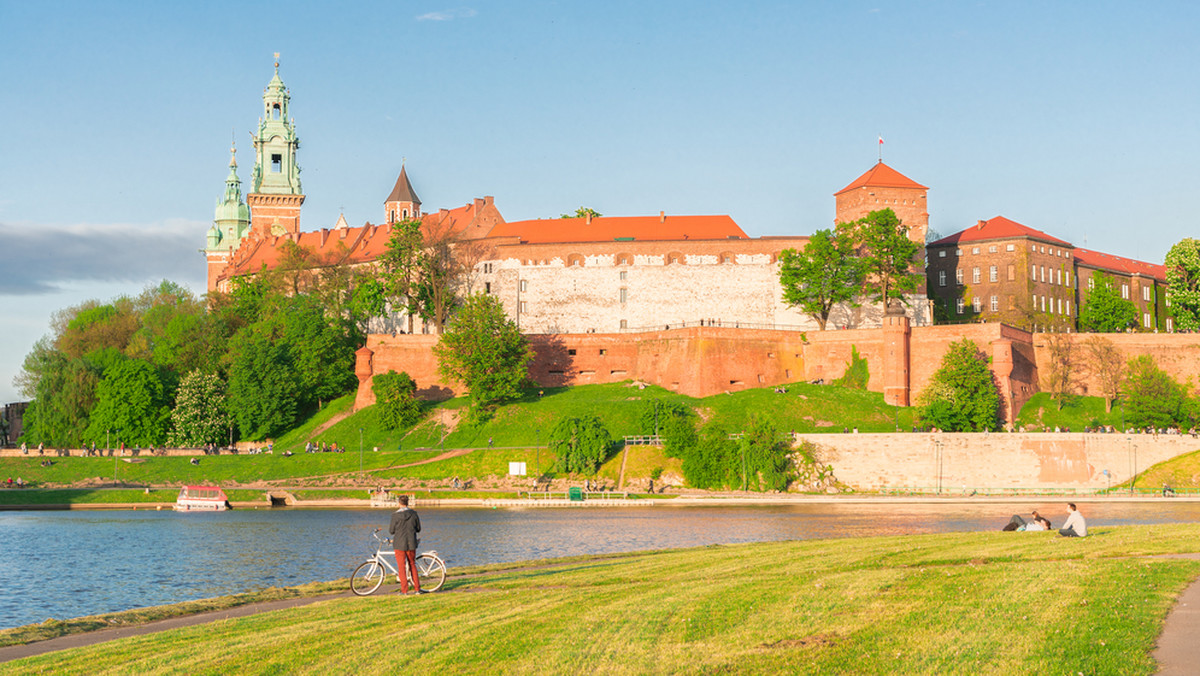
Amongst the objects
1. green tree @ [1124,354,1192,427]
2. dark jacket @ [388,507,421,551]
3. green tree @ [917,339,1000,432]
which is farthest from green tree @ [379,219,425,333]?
dark jacket @ [388,507,421,551]

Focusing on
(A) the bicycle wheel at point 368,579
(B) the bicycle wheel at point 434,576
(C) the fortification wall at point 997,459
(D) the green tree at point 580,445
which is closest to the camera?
(B) the bicycle wheel at point 434,576

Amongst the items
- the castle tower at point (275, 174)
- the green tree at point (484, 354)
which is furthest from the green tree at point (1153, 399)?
the castle tower at point (275, 174)

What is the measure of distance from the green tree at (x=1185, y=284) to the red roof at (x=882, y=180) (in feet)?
70.0

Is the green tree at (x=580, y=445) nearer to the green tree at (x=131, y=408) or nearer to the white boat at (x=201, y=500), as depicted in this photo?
the white boat at (x=201, y=500)

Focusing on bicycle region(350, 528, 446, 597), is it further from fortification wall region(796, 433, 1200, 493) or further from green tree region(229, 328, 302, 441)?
green tree region(229, 328, 302, 441)

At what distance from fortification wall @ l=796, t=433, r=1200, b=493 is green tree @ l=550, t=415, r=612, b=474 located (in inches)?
449

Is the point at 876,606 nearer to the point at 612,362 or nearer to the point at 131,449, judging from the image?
the point at 612,362

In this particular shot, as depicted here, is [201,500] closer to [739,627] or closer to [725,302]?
[725,302]

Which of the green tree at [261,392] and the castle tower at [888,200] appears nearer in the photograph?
the green tree at [261,392]

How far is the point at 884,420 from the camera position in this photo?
63000 millimetres

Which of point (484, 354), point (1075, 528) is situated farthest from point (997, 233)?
point (1075, 528)

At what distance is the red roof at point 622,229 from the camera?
8181 centimetres

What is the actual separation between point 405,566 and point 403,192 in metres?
86.4

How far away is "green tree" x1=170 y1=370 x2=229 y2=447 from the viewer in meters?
70.4
